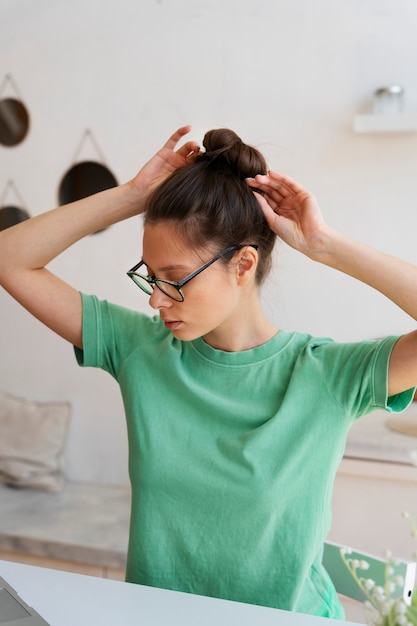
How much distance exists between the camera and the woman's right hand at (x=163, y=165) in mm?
1525

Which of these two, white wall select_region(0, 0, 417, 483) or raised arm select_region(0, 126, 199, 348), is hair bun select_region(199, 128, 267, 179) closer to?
raised arm select_region(0, 126, 199, 348)

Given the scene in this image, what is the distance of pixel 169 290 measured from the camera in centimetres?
133

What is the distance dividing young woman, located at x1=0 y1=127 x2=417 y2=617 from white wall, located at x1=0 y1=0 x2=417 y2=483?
1.36m

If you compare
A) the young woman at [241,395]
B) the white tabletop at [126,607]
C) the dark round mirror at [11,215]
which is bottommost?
the white tabletop at [126,607]

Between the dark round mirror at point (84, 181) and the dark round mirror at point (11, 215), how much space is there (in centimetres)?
19

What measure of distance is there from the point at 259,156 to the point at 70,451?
6.94ft

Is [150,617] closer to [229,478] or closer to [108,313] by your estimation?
→ [229,478]

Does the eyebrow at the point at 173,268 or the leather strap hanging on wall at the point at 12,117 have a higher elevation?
the leather strap hanging on wall at the point at 12,117

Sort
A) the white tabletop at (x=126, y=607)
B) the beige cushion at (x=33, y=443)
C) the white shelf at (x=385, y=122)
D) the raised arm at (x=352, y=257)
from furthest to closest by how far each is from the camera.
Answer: the beige cushion at (x=33, y=443), the white shelf at (x=385, y=122), the raised arm at (x=352, y=257), the white tabletop at (x=126, y=607)

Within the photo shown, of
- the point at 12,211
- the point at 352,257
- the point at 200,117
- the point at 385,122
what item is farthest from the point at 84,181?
the point at 352,257

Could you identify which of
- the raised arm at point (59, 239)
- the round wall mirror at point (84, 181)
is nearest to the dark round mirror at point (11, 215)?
the round wall mirror at point (84, 181)

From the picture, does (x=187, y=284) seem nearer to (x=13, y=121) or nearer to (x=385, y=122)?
(x=385, y=122)

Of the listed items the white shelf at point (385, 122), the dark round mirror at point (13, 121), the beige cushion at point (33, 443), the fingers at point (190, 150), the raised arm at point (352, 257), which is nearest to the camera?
the raised arm at point (352, 257)

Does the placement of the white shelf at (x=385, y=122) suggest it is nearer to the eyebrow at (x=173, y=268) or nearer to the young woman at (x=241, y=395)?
the young woman at (x=241, y=395)
